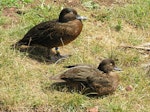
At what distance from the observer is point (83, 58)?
7.39 metres

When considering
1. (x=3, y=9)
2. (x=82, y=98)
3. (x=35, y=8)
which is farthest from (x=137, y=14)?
(x=82, y=98)

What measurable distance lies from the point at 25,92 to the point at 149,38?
117 inches

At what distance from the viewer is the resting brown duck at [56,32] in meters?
7.38

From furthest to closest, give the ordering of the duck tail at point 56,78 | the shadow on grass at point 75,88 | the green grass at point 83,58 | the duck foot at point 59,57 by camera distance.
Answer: the duck foot at point 59,57, the duck tail at point 56,78, the shadow on grass at point 75,88, the green grass at point 83,58

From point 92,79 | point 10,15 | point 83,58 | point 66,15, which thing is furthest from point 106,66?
point 10,15

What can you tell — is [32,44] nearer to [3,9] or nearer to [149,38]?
[3,9]

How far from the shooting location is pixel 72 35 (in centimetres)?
741

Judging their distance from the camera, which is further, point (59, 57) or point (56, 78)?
point (59, 57)

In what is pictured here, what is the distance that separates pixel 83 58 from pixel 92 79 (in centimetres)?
113

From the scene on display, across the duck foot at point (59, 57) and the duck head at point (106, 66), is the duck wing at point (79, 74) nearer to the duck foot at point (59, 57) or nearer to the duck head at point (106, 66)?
the duck head at point (106, 66)

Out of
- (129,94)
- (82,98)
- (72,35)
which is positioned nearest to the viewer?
(82,98)

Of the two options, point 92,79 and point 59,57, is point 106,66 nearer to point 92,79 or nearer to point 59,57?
point 92,79

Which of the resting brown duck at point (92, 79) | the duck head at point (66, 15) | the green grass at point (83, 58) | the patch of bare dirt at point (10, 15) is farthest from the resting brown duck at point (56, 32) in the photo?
the resting brown duck at point (92, 79)

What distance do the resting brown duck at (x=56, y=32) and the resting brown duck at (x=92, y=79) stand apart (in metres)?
0.99
